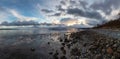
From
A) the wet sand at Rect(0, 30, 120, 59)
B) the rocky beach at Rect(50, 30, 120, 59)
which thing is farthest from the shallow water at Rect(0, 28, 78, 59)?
the rocky beach at Rect(50, 30, 120, 59)

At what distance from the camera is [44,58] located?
82.1 feet

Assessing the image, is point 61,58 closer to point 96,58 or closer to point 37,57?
point 37,57

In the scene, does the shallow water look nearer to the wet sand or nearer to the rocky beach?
the wet sand

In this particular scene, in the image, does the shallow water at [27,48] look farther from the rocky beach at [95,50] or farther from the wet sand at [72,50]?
the rocky beach at [95,50]

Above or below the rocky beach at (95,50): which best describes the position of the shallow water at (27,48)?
below

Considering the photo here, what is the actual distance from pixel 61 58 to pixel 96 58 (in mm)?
6697

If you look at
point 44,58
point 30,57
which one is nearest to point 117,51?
point 44,58

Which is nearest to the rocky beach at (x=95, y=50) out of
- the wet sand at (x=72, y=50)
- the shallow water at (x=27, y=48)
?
the wet sand at (x=72, y=50)

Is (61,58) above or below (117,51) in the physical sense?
below

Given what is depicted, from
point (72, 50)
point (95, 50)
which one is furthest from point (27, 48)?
point (95, 50)

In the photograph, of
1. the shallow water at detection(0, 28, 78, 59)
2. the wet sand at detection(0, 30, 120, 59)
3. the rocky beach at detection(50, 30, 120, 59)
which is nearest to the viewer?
the rocky beach at detection(50, 30, 120, 59)

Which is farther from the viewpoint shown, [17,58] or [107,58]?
[17,58]

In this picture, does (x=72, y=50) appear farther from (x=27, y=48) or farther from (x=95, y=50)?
(x=27, y=48)

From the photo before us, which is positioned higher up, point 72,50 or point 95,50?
point 95,50
